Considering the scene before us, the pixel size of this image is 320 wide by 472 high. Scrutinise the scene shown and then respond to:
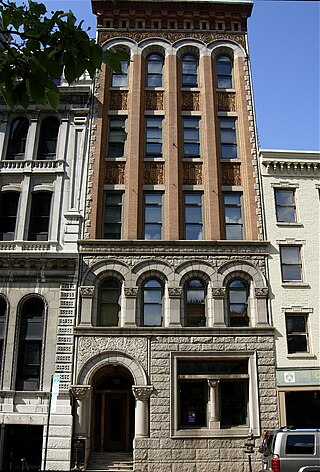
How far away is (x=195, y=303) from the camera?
74.3 feet

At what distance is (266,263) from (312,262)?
7.62ft

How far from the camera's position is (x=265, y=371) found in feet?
70.2

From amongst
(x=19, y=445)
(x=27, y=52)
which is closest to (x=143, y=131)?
(x=19, y=445)

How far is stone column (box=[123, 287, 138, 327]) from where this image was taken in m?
21.9

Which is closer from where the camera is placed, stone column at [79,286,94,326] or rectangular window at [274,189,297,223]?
stone column at [79,286,94,326]

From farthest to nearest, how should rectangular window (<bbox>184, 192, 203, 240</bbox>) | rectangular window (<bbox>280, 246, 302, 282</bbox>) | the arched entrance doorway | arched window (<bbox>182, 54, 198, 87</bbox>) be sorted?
arched window (<bbox>182, 54, 198, 87</bbox>)
rectangular window (<bbox>184, 192, 203, 240</bbox>)
rectangular window (<bbox>280, 246, 302, 282</bbox>)
the arched entrance doorway

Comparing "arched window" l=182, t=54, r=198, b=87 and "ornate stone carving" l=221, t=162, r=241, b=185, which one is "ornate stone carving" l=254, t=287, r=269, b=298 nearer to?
"ornate stone carving" l=221, t=162, r=241, b=185

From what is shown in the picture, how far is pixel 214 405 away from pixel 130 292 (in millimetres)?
6174

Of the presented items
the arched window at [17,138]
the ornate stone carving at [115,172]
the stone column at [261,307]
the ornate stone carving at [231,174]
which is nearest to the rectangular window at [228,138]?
the ornate stone carving at [231,174]

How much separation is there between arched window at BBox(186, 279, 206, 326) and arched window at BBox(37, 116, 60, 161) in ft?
32.9

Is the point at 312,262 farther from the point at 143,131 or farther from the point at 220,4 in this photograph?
the point at 220,4

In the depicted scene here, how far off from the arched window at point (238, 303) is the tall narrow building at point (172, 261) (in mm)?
48

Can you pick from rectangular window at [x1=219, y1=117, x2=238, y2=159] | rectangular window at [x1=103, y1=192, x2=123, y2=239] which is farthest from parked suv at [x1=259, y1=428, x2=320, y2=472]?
rectangular window at [x1=219, y1=117, x2=238, y2=159]

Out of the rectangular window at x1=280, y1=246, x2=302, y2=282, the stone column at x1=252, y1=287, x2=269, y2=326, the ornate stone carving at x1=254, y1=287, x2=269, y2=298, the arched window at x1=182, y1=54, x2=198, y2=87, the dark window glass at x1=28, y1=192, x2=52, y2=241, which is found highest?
the arched window at x1=182, y1=54, x2=198, y2=87
